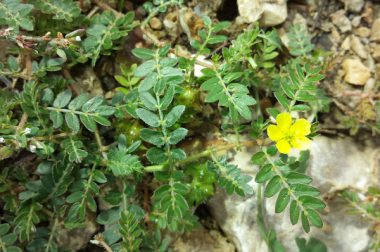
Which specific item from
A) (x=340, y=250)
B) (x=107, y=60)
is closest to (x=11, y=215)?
(x=107, y=60)

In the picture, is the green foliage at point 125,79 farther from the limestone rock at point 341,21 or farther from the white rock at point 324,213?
the limestone rock at point 341,21

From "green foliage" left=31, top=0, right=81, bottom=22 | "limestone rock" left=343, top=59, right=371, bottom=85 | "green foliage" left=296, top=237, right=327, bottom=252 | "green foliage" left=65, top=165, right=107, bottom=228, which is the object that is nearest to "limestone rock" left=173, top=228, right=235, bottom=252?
"green foliage" left=296, top=237, right=327, bottom=252

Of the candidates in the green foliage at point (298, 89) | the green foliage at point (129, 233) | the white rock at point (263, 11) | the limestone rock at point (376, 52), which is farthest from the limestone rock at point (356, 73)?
the green foliage at point (129, 233)

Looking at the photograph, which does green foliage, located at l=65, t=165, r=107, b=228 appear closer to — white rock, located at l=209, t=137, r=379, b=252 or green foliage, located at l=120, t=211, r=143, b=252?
green foliage, located at l=120, t=211, r=143, b=252

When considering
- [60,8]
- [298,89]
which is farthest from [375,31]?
[60,8]

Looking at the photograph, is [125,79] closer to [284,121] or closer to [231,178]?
[231,178]

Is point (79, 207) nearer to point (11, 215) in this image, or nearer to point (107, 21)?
point (11, 215)
